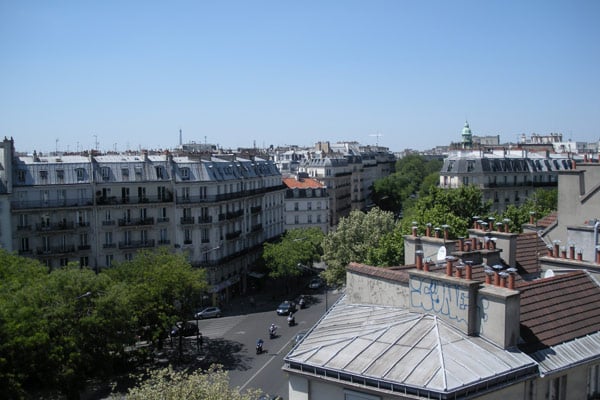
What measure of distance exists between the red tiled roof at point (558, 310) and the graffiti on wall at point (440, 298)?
5.97ft

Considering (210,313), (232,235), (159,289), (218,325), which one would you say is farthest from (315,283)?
(159,289)

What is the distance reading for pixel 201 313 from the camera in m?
54.2

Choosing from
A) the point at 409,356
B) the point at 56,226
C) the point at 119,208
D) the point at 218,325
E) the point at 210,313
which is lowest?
the point at 218,325

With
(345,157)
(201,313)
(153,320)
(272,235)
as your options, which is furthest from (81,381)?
(345,157)

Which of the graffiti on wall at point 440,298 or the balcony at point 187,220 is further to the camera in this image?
the balcony at point 187,220

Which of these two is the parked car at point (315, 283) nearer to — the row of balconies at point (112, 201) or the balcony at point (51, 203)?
the row of balconies at point (112, 201)

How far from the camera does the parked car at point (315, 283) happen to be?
6594cm

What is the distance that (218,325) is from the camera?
170ft

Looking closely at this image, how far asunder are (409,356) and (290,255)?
155ft

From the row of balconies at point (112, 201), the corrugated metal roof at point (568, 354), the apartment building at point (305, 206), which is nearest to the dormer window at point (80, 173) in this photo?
the row of balconies at point (112, 201)

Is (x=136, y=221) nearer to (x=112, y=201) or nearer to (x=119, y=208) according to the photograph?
(x=119, y=208)

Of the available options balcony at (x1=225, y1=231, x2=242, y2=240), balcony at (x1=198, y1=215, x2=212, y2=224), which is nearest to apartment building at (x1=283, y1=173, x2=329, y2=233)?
balcony at (x1=225, y1=231, x2=242, y2=240)

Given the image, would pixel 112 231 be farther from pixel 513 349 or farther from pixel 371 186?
pixel 371 186

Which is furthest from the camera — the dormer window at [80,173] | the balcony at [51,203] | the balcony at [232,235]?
the balcony at [232,235]
